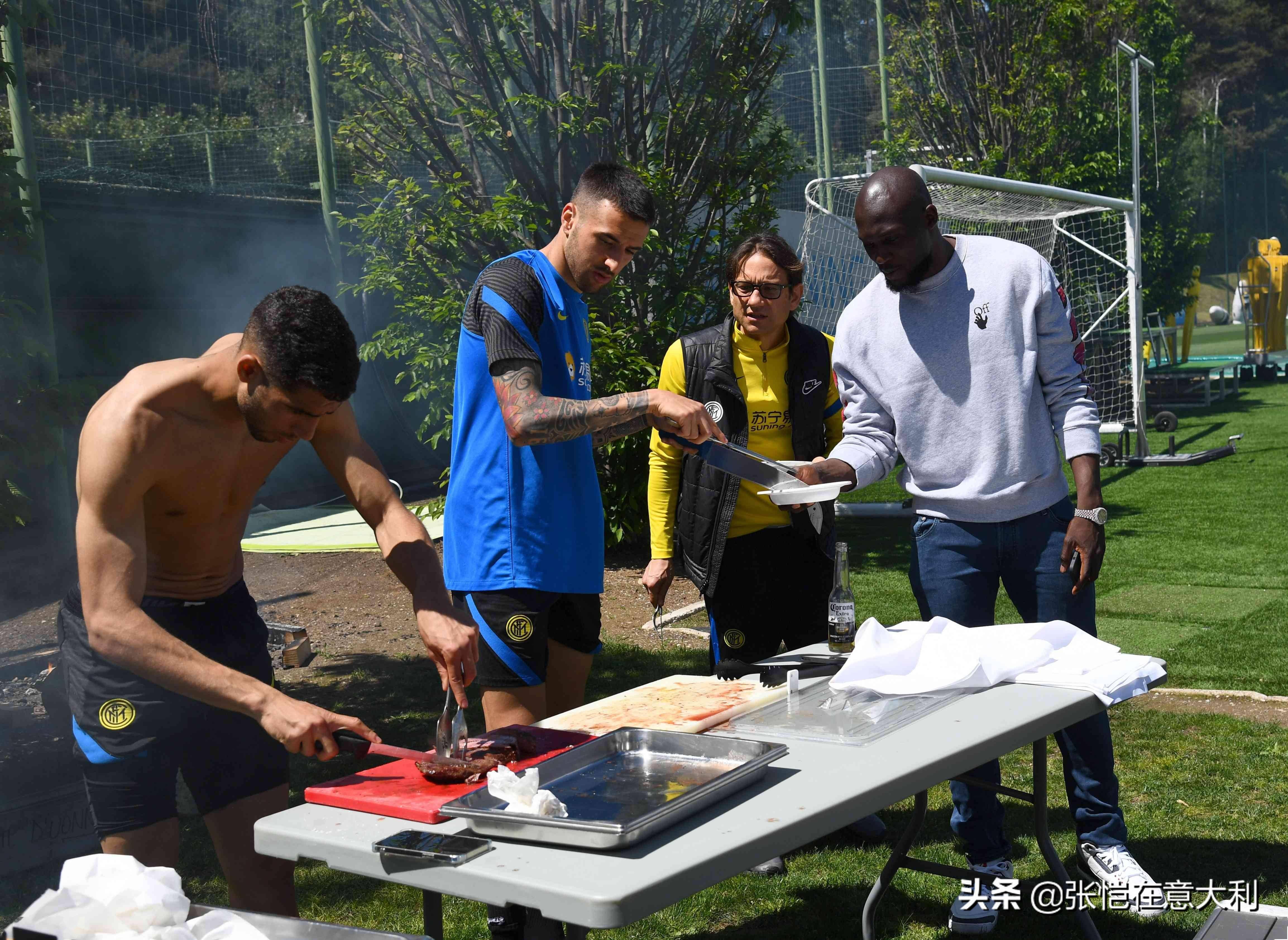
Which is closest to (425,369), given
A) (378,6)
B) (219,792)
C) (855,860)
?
(378,6)

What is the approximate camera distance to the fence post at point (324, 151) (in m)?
10.2

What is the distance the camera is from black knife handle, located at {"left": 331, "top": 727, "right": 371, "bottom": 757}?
7.30 feet

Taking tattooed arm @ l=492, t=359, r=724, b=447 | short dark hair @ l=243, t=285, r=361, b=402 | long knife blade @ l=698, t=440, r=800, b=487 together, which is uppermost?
short dark hair @ l=243, t=285, r=361, b=402

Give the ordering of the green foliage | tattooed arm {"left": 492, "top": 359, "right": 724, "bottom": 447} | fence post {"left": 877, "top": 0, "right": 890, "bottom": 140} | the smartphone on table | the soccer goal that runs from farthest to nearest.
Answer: fence post {"left": 877, "top": 0, "right": 890, "bottom": 140} < the soccer goal < the green foliage < tattooed arm {"left": 492, "top": 359, "right": 724, "bottom": 447} < the smartphone on table

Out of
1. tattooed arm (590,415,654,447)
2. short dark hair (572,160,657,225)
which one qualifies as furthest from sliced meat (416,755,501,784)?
short dark hair (572,160,657,225)

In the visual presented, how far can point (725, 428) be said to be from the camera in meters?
4.03

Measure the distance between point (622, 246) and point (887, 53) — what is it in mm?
20019

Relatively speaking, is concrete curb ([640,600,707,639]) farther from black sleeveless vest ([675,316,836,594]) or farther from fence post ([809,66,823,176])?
fence post ([809,66,823,176])

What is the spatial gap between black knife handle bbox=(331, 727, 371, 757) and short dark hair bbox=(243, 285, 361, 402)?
2.12ft

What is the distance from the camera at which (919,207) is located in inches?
131

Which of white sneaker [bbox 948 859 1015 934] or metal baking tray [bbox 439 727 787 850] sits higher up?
metal baking tray [bbox 439 727 787 850]

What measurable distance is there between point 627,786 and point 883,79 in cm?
1810

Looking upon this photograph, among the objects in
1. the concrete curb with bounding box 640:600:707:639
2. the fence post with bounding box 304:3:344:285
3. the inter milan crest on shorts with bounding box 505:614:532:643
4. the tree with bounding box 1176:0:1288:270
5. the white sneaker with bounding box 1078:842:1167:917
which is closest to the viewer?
the inter milan crest on shorts with bounding box 505:614:532:643

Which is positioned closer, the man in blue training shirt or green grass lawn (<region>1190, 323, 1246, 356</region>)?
the man in blue training shirt
